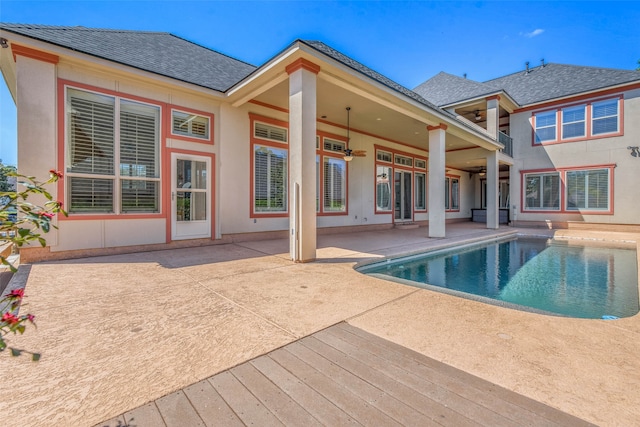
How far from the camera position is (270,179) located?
8.19 m

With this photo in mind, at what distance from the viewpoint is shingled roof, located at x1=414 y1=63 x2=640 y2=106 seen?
11797 millimetres

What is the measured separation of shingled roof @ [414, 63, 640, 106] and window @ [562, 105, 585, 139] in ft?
2.39

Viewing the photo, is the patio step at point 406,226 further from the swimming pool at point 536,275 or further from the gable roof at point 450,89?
the gable roof at point 450,89

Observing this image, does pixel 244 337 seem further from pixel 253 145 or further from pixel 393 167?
pixel 393 167

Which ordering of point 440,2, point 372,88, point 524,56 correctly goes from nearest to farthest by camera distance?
point 372,88
point 440,2
point 524,56

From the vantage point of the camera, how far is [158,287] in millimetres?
3637

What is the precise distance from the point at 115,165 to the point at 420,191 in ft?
39.9

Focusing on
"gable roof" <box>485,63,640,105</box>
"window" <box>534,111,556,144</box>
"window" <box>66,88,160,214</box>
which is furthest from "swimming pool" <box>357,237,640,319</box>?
"gable roof" <box>485,63,640,105</box>

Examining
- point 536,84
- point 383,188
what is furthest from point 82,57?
point 536,84

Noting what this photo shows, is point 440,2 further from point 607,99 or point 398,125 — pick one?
point 607,99

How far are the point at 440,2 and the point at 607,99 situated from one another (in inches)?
352

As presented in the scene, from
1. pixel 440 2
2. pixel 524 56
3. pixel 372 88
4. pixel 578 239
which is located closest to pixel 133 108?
pixel 372 88

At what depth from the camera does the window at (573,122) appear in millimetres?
12123

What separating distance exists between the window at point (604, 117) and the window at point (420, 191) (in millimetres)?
7022
